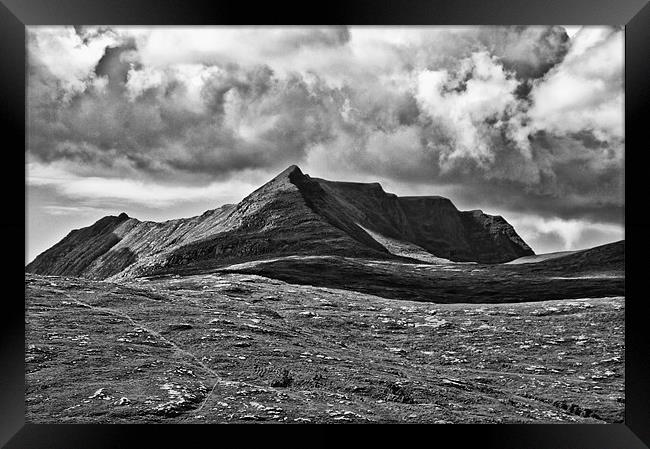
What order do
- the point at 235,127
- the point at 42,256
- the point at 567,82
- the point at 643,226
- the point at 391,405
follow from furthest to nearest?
the point at 42,256 → the point at 235,127 → the point at 567,82 → the point at 391,405 → the point at 643,226

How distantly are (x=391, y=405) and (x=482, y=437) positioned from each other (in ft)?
11.1

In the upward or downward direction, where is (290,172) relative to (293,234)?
upward

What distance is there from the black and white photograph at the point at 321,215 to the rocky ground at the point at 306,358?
66 mm

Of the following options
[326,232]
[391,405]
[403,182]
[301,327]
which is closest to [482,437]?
[391,405]

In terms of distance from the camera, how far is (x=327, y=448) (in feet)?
25.3

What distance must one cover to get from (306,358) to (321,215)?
25984 millimetres

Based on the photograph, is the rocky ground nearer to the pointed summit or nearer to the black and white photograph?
the black and white photograph

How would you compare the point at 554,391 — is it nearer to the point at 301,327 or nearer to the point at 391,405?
the point at 391,405

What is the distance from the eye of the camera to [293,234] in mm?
34219
